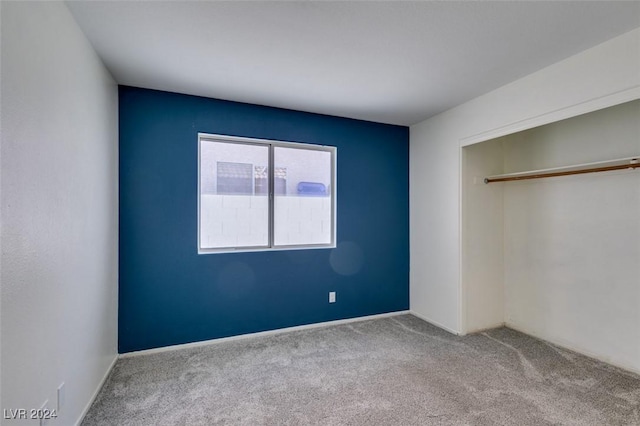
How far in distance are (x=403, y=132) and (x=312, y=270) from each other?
219cm

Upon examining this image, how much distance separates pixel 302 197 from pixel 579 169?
106 inches

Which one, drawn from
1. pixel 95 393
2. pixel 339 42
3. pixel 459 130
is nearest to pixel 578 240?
pixel 459 130

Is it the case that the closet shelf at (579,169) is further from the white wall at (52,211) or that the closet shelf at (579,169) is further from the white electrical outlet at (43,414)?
the white electrical outlet at (43,414)

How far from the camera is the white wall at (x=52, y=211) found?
1.16 meters

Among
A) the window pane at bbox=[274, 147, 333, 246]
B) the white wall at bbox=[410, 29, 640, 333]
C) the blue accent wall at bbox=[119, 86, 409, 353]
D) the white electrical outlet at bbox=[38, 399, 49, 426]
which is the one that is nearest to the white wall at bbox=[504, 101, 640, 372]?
the white wall at bbox=[410, 29, 640, 333]

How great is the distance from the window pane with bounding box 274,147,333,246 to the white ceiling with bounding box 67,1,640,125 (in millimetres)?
791

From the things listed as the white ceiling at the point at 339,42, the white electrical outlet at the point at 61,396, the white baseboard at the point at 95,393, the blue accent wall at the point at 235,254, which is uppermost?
the white ceiling at the point at 339,42

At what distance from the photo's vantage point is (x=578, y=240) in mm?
2742

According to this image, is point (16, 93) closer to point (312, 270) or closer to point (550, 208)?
point (312, 270)

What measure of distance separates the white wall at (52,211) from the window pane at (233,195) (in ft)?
2.91

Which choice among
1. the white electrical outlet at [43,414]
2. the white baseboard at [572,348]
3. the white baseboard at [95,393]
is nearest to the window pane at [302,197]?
the white baseboard at [95,393]

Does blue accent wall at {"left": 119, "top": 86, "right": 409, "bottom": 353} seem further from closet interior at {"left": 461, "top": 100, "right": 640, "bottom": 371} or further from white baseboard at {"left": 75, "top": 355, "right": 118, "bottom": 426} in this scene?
closet interior at {"left": 461, "top": 100, "right": 640, "bottom": 371}

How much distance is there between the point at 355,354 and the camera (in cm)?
271

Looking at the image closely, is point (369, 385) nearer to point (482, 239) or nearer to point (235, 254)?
point (235, 254)
